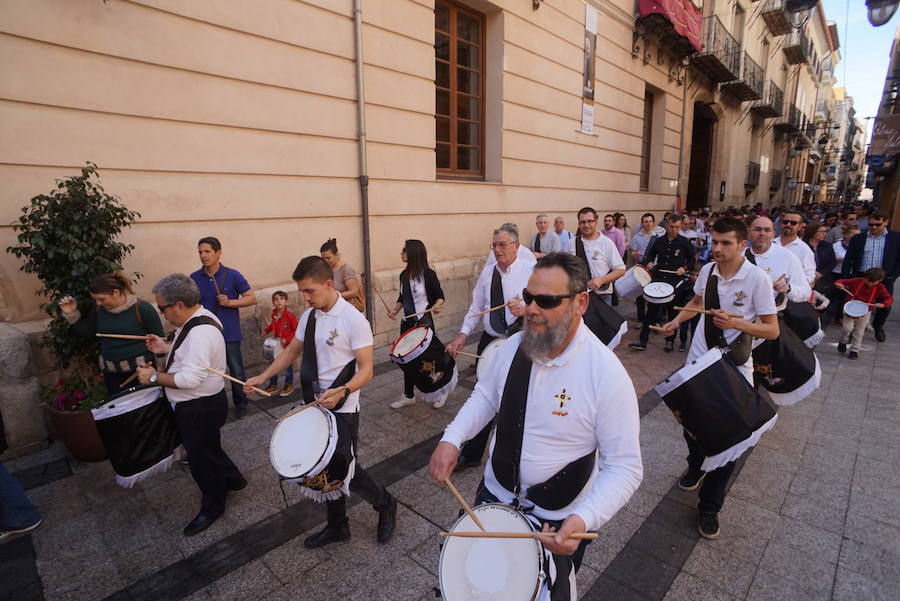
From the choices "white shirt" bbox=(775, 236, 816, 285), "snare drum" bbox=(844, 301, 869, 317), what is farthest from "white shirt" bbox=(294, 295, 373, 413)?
"snare drum" bbox=(844, 301, 869, 317)

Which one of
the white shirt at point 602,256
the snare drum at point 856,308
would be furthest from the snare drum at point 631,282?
the snare drum at point 856,308

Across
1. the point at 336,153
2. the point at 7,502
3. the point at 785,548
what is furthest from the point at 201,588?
the point at 336,153

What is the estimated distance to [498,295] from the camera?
4.51m

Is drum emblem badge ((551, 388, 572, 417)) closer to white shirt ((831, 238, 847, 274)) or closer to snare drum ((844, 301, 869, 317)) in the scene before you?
snare drum ((844, 301, 869, 317))

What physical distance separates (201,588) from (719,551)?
3321mm

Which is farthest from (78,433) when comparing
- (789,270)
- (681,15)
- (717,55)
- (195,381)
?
(717,55)

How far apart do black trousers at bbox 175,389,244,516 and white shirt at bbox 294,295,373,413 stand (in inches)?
37.3

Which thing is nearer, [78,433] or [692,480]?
[692,480]

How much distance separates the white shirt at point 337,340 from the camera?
305cm

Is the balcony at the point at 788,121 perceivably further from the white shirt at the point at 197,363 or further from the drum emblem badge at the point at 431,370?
the white shirt at the point at 197,363

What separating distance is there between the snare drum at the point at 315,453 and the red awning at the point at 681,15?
46.5 ft

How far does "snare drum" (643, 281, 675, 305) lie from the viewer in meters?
5.50

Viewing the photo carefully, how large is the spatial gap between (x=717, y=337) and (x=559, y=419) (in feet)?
7.28

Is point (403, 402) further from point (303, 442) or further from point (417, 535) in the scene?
point (303, 442)
